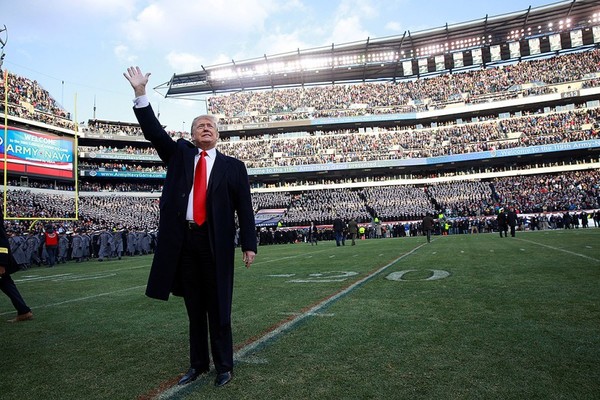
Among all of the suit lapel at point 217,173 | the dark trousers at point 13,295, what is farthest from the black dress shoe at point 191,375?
the dark trousers at point 13,295

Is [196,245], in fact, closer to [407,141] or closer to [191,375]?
[191,375]

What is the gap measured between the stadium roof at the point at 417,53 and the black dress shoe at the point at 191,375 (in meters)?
52.5

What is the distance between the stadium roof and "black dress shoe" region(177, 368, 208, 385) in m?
52.5

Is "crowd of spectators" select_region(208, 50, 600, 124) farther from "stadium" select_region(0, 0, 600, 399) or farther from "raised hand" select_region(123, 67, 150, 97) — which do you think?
"raised hand" select_region(123, 67, 150, 97)

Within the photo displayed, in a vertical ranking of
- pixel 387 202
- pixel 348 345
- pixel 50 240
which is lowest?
pixel 348 345

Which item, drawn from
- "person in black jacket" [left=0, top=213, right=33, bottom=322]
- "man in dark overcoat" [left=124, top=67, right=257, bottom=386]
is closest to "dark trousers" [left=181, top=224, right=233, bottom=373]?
"man in dark overcoat" [left=124, top=67, right=257, bottom=386]

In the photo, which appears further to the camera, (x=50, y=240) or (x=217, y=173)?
(x=50, y=240)

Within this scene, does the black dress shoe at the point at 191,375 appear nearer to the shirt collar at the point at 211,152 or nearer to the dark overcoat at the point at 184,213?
the dark overcoat at the point at 184,213

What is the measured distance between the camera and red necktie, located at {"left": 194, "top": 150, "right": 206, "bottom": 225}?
3017 millimetres

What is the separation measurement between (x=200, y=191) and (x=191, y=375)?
1.34m

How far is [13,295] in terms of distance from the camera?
5371 mm

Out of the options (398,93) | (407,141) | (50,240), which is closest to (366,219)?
(407,141)

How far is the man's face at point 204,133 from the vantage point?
3209mm

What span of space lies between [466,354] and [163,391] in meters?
2.21
